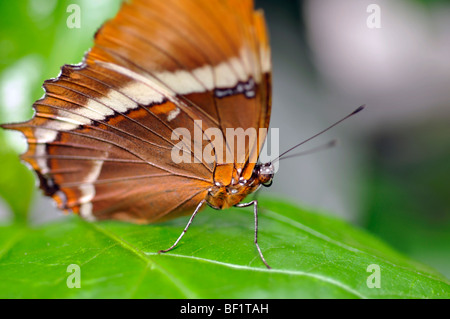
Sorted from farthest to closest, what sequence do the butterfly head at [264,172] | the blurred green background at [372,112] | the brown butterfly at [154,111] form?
1. the blurred green background at [372,112]
2. the butterfly head at [264,172]
3. the brown butterfly at [154,111]

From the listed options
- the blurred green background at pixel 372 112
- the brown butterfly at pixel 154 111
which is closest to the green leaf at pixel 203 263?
the brown butterfly at pixel 154 111

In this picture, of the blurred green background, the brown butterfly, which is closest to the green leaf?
the brown butterfly

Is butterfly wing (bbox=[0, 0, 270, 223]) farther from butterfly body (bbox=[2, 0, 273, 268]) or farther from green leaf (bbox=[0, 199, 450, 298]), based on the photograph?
green leaf (bbox=[0, 199, 450, 298])

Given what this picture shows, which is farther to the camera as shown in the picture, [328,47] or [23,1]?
[328,47]

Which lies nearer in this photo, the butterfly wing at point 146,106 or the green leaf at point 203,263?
the green leaf at point 203,263

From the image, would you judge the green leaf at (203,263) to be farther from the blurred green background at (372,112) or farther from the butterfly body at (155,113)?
the blurred green background at (372,112)
